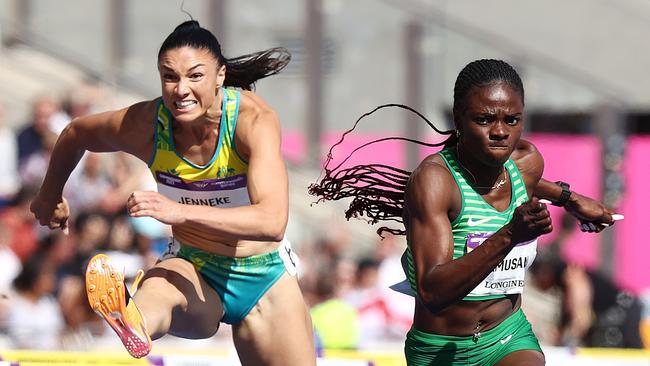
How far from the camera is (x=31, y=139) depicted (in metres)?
9.77

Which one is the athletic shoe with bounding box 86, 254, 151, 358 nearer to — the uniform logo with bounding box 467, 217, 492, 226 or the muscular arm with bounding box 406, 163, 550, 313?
the muscular arm with bounding box 406, 163, 550, 313

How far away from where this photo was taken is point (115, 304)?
15.5 feet

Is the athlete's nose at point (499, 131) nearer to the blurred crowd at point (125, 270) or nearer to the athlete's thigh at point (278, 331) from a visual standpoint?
the athlete's thigh at point (278, 331)

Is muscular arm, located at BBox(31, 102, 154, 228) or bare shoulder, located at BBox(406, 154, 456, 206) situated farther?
muscular arm, located at BBox(31, 102, 154, 228)

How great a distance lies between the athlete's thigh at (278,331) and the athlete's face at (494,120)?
1.22 metres

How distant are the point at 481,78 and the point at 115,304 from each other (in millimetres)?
1600

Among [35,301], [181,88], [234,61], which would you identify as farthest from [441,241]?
[35,301]

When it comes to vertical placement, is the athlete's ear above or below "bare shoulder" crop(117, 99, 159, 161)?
above

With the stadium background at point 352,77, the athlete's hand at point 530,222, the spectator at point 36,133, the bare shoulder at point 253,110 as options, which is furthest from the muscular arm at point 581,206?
the spectator at point 36,133

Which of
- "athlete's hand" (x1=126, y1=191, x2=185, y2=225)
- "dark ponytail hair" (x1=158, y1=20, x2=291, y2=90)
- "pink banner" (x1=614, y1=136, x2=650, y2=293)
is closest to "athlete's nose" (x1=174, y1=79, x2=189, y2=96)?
"dark ponytail hair" (x1=158, y1=20, x2=291, y2=90)

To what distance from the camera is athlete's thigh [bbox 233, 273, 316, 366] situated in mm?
5316

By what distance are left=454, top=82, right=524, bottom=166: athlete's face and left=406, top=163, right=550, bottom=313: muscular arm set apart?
185mm

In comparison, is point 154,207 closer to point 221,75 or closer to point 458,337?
point 221,75

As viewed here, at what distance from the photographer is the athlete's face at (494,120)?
453 cm
